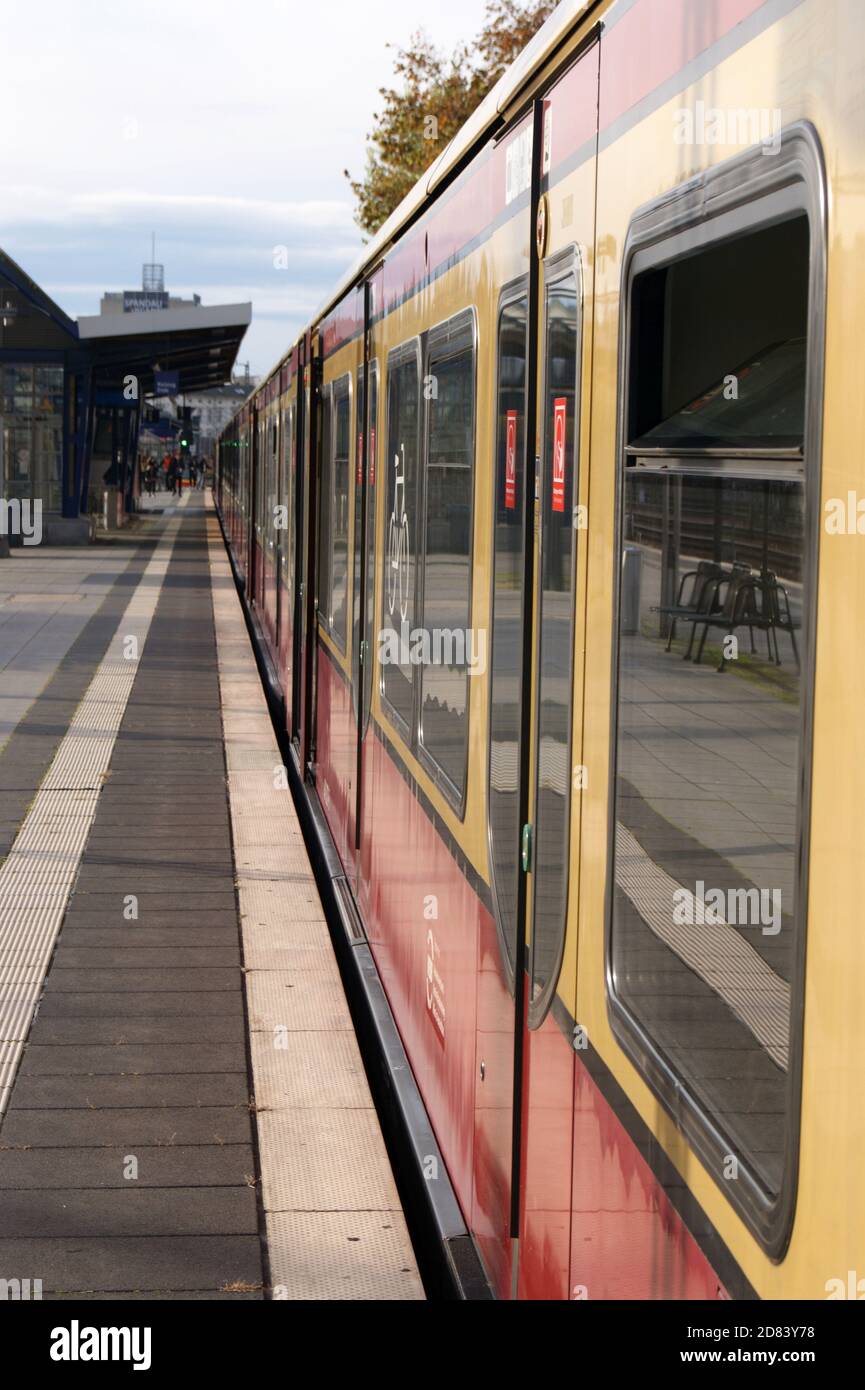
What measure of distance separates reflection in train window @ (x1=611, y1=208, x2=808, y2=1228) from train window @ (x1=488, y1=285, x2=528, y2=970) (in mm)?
834

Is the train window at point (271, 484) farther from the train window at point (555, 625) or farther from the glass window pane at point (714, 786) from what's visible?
the glass window pane at point (714, 786)

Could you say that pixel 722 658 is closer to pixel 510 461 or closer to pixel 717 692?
pixel 717 692

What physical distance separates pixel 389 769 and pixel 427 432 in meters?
1.39

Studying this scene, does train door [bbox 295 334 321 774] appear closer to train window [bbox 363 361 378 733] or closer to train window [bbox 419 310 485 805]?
train window [bbox 363 361 378 733]

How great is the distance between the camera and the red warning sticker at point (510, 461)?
339 cm

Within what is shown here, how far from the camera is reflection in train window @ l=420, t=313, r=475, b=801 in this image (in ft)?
13.3

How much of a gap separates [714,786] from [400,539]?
341 centimetres

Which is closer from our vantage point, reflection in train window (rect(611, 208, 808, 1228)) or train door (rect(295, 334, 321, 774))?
reflection in train window (rect(611, 208, 808, 1228))

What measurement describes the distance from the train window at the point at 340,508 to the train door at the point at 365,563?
0.53 m

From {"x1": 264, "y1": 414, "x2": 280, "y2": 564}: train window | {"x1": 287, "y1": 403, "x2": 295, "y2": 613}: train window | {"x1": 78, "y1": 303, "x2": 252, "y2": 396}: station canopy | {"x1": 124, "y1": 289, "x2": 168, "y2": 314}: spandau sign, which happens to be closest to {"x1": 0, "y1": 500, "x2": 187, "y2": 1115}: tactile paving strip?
Answer: {"x1": 287, "y1": 403, "x2": 295, "y2": 613}: train window

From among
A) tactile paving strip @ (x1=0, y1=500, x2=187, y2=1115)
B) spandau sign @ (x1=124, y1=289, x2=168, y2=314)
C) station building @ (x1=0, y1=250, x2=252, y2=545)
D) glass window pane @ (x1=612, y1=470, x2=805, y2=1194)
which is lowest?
tactile paving strip @ (x1=0, y1=500, x2=187, y2=1115)

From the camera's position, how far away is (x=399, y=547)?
5.43 metres

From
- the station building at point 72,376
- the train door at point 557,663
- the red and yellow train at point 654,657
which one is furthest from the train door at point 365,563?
the station building at point 72,376

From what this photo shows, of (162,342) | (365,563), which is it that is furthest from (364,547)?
(162,342)
